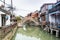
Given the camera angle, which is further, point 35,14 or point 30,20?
point 35,14

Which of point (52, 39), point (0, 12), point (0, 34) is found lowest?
point (52, 39)

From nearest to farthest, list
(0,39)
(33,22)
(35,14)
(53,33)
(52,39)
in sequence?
(0,39) < (52,39) < (53,33) < (33,22) < (35,14)

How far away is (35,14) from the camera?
6138 centimetres

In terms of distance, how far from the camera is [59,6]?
71.5ft

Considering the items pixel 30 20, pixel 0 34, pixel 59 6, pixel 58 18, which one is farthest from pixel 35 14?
pixel 0 34

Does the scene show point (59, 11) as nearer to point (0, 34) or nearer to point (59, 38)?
point (59, 38)

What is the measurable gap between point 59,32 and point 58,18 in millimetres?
5289

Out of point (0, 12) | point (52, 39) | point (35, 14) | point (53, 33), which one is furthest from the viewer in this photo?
point (35, 14)

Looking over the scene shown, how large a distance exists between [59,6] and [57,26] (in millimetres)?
2964

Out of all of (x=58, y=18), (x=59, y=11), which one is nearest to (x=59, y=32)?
(x=59, y=11)

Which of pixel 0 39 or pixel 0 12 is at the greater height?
pixel 0 12

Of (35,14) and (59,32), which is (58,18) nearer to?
(59,32)

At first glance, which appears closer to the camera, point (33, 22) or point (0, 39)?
point (0, 39)

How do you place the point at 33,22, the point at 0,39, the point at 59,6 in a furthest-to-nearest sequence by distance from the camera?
1. the point at 33,22
2. the point at 59,6
3. the point at 0,39
